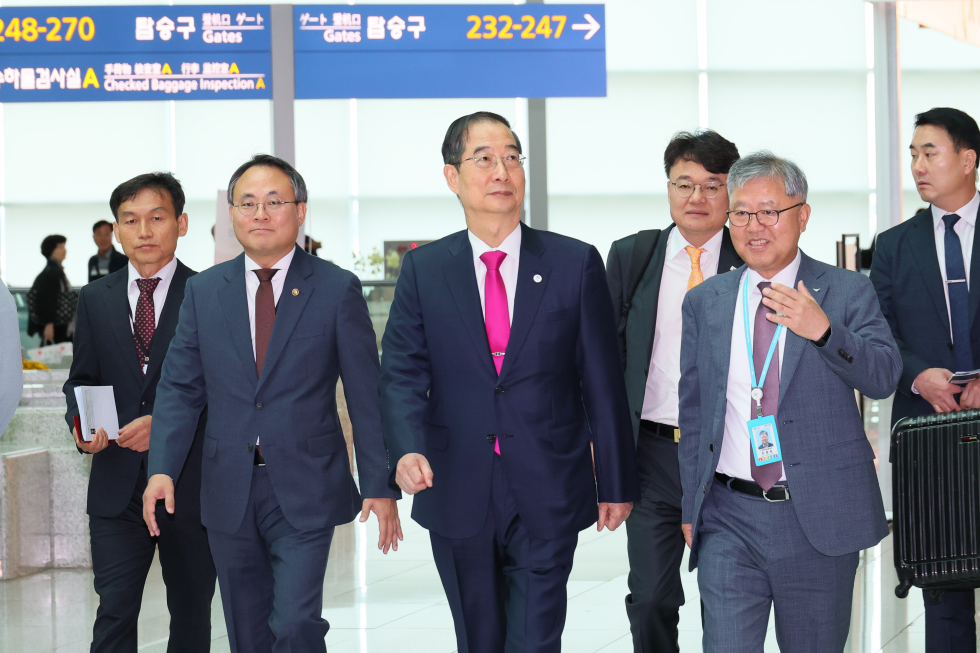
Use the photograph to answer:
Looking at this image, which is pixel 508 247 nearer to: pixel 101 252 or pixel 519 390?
pixel 519 390

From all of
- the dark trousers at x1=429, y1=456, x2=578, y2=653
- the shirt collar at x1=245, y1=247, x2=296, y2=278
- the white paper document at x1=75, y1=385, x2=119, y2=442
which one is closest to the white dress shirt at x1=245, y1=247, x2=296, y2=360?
the shirt collar at x1=245, y1=247, x2=296, y2=278

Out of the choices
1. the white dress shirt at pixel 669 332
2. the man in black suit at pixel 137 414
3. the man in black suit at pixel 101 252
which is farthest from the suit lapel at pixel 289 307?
the man in black suit at pixel 101 252

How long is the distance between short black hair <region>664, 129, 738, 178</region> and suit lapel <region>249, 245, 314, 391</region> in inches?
52.4

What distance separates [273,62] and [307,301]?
5451mm

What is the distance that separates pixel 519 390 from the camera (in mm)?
3053

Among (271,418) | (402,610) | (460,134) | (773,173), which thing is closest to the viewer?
(773,173)

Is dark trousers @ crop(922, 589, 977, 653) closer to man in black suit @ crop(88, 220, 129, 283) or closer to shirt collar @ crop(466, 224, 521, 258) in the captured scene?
shirt collar @ crop(466, 224, 521, 258)

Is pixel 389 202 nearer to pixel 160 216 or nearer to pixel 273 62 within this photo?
pixel 273 62

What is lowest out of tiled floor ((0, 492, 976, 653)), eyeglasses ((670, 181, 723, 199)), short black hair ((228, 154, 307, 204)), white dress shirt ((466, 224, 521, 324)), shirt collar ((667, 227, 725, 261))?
tiled floor ((0, 492, 976, 653))

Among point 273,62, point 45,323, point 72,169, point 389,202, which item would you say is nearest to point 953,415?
point 273,62

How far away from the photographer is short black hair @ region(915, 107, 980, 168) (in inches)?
149

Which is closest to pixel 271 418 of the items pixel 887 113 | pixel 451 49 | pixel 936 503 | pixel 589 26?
pixel 936 503

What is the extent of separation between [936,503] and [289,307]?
1965 mm

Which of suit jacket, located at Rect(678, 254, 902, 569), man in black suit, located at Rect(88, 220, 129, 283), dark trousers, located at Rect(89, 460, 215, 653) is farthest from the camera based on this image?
man in black suit, located at Rect(88, 220, 129, 283)
